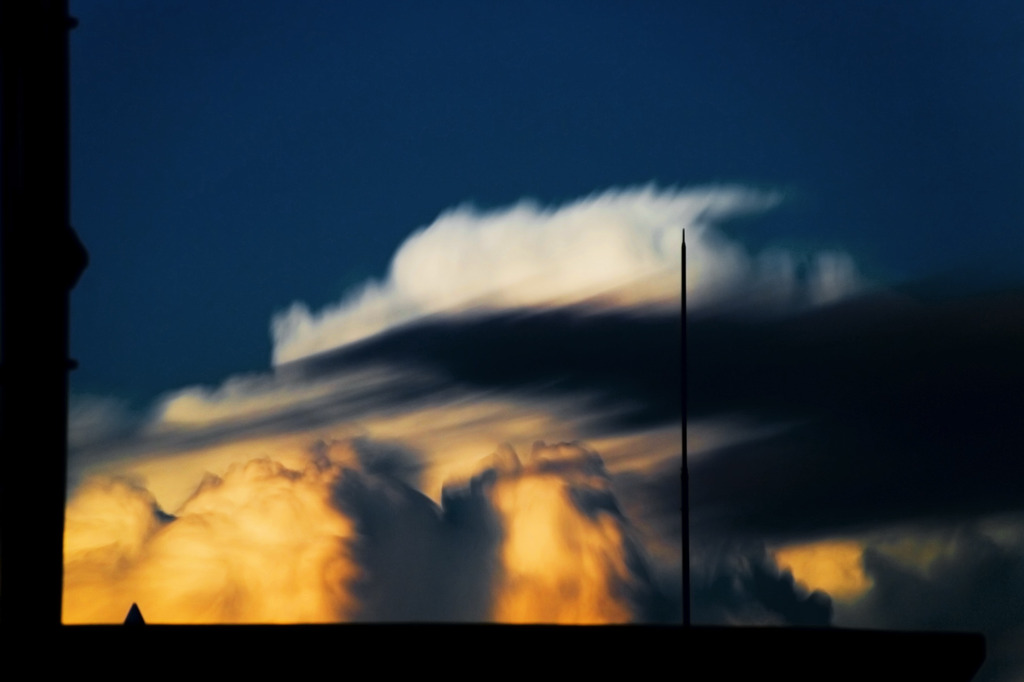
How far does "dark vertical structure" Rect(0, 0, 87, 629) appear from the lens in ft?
47.6

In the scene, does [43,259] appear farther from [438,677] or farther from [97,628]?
[438,677]

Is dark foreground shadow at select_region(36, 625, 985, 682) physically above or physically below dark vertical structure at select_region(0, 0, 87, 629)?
below

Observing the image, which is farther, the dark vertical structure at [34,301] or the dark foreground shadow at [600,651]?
the dark vertical structure at [34,301]

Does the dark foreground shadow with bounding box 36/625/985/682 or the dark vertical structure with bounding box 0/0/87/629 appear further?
the dark vertical structure with bounding box 0/0/87/629

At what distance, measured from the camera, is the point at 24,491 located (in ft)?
48.0

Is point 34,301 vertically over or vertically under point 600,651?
over

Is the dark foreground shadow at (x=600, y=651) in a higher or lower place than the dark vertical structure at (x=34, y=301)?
lower

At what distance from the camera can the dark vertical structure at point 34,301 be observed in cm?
1451

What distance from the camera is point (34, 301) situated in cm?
1491

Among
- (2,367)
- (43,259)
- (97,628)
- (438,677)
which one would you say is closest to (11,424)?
(2,367)

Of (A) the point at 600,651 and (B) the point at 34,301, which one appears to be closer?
(A) the point at 600,651

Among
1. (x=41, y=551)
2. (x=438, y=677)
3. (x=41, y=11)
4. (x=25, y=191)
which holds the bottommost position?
(x=438, y=677)

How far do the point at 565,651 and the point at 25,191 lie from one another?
23.1ft

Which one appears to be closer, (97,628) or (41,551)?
(97,628)
